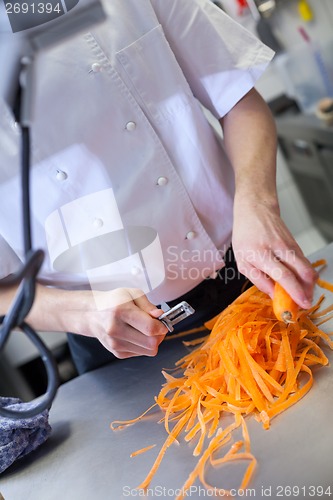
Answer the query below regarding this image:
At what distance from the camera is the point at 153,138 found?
0.85m

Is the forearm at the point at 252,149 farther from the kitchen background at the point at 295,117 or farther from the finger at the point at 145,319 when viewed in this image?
the kitchen background at the point at 295,117

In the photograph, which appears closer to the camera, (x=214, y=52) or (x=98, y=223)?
(x=98, y=223)

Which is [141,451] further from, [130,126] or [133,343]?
[130,126]

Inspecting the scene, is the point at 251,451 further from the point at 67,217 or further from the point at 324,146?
the point at 324,146

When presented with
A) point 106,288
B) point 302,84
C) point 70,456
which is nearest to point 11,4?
point 106,288

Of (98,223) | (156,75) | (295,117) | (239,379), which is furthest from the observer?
(295,117)

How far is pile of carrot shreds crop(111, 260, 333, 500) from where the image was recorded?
0.71 metres

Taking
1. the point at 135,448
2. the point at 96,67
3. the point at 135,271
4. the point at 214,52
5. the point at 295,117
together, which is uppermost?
the point at 96,67

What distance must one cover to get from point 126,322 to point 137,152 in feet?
0.83

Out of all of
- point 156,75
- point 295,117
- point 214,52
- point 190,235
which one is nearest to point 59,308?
point 190,235

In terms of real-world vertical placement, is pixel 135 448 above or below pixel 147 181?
below

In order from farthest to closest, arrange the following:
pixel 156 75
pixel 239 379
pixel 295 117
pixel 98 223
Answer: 1. pixel 295 117
2. pixel 156 75
3. pixel 239 379
4. pixel 98 223

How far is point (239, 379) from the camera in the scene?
0.75m

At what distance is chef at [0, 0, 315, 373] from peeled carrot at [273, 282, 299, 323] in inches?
0.5
